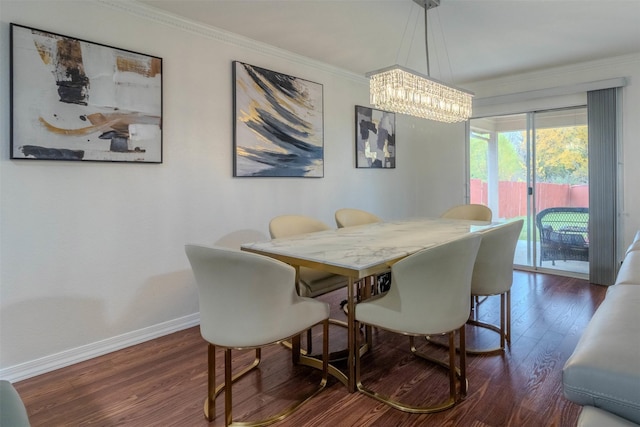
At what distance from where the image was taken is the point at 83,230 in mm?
2400

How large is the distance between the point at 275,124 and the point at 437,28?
157 centimetres

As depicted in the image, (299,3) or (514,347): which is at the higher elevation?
(299,3)

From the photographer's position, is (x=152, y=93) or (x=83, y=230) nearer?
(x=83, y=230)

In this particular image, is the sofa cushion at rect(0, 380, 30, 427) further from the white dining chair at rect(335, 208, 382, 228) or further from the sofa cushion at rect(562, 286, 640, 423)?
the white dining chair at rect(335, 208, 382, 228)

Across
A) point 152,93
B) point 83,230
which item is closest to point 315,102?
point 152,93

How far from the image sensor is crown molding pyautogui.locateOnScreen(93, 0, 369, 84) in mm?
2521

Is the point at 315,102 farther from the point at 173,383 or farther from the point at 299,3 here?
the point at 173,383

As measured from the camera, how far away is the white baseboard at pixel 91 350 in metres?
2.18

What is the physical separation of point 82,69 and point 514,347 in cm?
331

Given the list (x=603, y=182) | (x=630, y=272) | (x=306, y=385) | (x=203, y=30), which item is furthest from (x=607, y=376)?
(x=603, y=182)

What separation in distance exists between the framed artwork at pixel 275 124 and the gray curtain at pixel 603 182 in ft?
9.38

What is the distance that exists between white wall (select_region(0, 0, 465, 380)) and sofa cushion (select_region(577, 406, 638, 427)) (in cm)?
261

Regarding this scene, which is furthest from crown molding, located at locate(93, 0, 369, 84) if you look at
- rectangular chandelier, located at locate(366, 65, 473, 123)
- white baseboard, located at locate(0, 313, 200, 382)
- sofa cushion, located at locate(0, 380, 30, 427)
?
sofa cushion, located at locate(0, 380, 30, 427)

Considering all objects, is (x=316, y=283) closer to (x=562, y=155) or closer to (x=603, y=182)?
(x=603, y=182)
